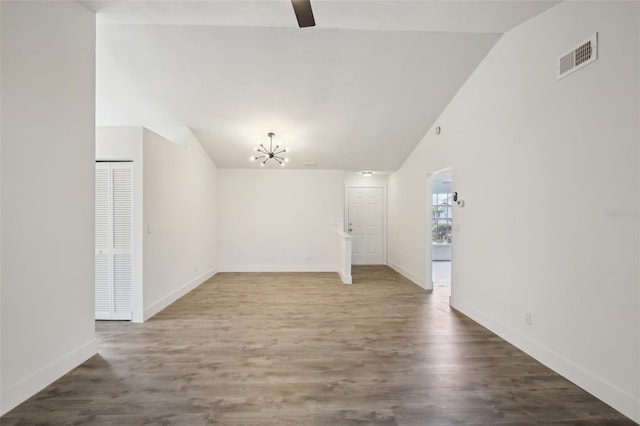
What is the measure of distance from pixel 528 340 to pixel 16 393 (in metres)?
4.32

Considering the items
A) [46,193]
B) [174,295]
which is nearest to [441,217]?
[174,295]

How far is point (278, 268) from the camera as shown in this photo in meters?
7.49

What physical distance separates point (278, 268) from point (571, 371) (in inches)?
231

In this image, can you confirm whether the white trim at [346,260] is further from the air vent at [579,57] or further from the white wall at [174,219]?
the air vent at [579,57]

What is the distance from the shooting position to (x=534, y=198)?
3.00 meters

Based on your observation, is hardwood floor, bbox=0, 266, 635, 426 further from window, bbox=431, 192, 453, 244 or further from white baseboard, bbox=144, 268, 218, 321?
window, bbox=431, 192, 453, 244

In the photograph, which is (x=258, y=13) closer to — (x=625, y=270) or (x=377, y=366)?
(x=377, y=366)

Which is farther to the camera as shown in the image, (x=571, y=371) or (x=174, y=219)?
(x=174, y=219)

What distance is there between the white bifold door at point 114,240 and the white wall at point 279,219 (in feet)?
11.4

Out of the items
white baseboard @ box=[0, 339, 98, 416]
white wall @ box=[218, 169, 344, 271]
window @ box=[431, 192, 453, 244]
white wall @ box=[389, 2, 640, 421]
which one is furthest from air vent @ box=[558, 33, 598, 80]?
window @ box=[431, 192, 453, 244]

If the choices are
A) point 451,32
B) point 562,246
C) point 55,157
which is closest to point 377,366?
point 562,246

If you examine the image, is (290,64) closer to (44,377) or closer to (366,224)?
(44,377)

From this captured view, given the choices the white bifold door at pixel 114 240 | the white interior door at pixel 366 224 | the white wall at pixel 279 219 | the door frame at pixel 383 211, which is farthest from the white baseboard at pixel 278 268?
the white bifold door at pixel 114 240

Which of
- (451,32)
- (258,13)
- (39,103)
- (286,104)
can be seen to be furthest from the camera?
(286,104)
